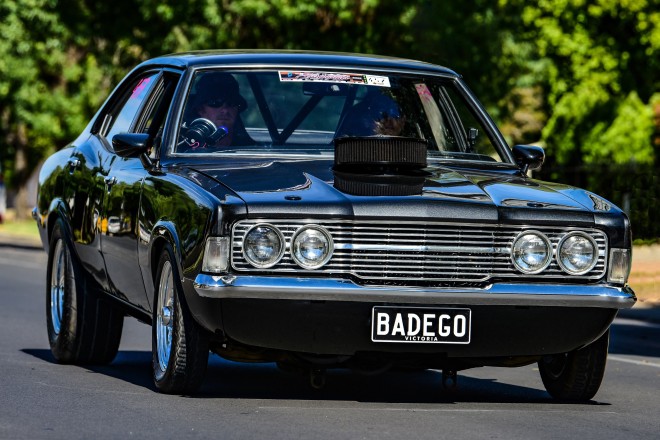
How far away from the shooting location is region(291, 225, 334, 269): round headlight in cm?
713

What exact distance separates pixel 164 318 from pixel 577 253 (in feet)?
6.52

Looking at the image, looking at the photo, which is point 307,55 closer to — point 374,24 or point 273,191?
point 273,191

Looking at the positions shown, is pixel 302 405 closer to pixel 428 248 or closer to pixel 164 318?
pixel 164 318

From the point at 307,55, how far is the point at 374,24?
2192 cm

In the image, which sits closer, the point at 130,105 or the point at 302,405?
the point at 302,405

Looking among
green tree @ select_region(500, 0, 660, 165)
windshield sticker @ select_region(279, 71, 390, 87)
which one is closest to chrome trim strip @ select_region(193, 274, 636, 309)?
windshield sticker @ select_region(279, 71, 390, 87)

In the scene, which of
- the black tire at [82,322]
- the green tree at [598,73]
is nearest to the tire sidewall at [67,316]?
the black tire at [82,322]

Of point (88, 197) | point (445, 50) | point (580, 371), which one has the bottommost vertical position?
point (580, 371)

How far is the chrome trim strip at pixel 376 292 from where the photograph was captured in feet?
23.1

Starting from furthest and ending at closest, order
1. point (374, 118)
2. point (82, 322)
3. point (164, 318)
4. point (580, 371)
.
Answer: point (82, 322), point (374, 118), point (580, 371), point (164, 318)

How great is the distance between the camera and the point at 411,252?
23.7ft

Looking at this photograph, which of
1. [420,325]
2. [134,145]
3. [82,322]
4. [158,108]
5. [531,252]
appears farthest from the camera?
[82,322]

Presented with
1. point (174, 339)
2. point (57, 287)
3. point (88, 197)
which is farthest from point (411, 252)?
point (57, 287)

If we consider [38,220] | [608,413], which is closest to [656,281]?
[38,220]
